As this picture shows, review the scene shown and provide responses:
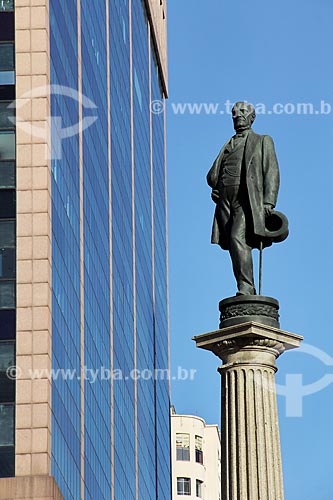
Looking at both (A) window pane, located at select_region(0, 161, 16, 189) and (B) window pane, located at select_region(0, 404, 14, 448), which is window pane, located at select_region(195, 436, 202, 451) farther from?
(B) window pane, located at select_region(0, 404, 14, 448)

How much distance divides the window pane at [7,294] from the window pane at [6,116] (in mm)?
6203

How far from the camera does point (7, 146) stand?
62.8m

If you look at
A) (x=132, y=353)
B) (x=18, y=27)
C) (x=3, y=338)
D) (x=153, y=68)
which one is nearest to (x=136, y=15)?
(x=153, y=68)

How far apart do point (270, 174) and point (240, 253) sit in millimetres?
1801

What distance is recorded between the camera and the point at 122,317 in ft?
289

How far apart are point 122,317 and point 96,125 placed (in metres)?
13.0

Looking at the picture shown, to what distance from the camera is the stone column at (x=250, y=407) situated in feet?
98.6

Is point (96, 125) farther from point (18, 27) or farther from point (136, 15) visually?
point (136, 15)

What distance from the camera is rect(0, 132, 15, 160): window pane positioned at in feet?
205

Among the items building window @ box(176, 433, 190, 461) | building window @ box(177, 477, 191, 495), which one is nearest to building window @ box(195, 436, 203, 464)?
building window @ box(176, 433, 190, 461)

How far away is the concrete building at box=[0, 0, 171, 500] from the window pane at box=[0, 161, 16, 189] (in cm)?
5

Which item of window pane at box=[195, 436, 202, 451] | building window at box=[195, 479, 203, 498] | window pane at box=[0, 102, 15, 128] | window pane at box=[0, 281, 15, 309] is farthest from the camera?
window pane at box=[195, 436, 202, 451]

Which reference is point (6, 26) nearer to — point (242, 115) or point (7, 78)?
point (7, 78)

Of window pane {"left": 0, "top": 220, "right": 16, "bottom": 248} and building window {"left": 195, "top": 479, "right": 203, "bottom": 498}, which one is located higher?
building window {"left": 195, "top": 479, "right": 203, "bottom": 498}
